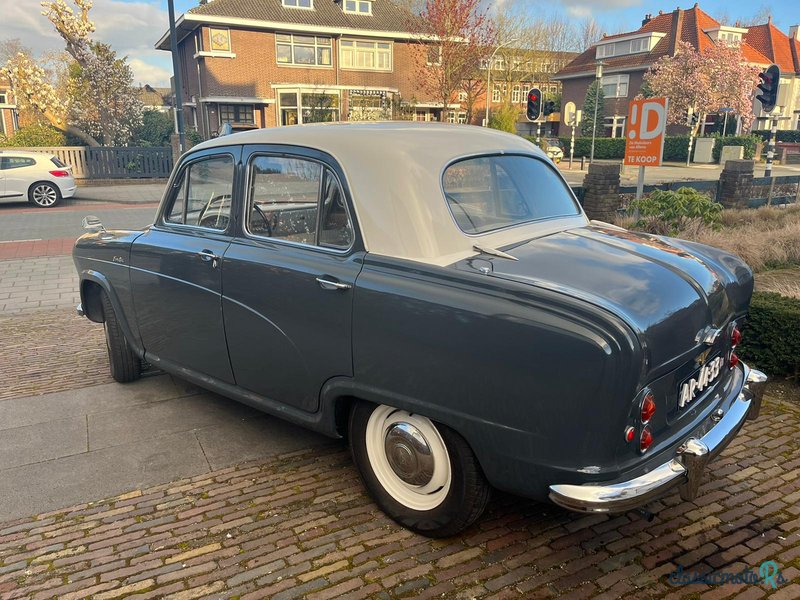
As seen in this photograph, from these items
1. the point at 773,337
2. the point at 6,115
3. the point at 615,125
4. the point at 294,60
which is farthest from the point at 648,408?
the point at 6,115

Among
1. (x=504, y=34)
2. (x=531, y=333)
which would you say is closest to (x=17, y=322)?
(x=531, y=333)

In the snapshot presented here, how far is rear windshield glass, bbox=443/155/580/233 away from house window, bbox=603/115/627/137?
50.4m

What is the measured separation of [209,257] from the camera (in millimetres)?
3549

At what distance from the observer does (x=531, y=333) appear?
2301mm

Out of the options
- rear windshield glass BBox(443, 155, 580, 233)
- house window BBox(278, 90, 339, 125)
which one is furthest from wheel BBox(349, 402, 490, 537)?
house window BBox(278, 90, 339, 125)

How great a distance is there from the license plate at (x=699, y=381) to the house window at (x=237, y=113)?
120 feet

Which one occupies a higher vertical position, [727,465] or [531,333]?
[531,333]

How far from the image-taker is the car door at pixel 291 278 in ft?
9.72

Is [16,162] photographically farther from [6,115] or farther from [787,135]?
[6,115]

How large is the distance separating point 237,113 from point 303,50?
563cm

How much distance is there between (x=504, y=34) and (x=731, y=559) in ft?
144

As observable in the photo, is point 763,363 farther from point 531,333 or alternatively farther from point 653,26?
point 653,26

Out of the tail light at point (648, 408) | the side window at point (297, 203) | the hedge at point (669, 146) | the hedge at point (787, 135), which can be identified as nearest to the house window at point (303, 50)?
the hedge at point (669, 146)

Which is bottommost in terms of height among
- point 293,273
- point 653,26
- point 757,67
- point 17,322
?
point 17,322
